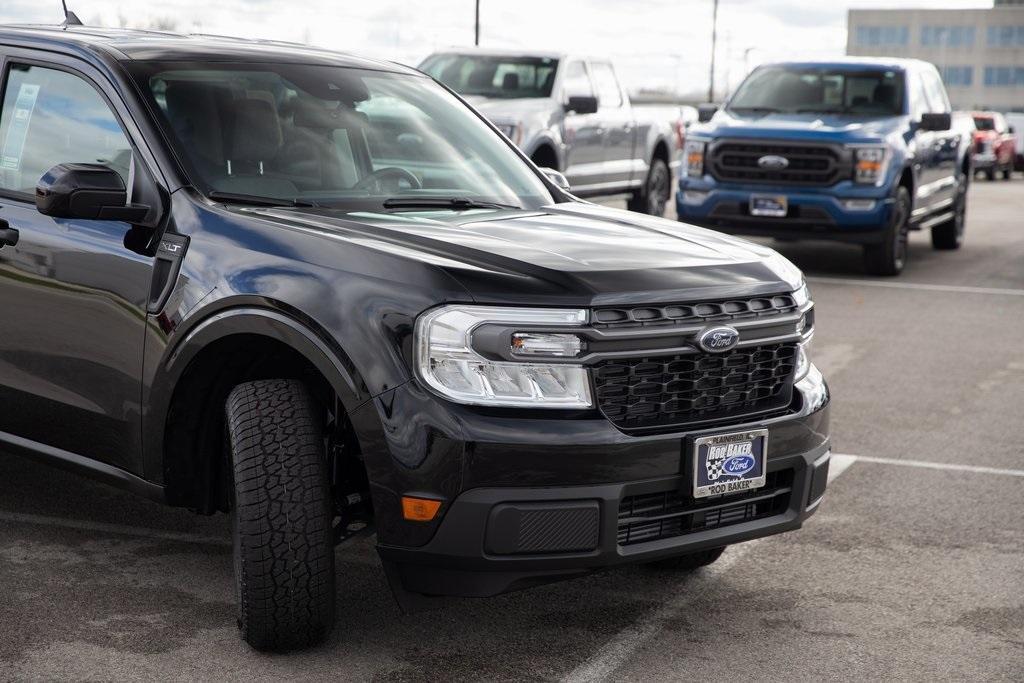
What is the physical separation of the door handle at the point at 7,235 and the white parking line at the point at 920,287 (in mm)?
9165

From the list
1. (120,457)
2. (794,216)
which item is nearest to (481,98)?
(794,216)

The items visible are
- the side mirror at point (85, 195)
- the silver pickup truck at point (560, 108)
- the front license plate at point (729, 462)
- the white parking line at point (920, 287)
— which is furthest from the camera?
the silver pickup truck at point (560, 108)

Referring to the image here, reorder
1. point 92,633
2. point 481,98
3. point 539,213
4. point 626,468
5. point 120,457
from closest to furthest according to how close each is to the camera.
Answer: point 626,468, point 92,633, point 120,457, point 539,213, point 481,98

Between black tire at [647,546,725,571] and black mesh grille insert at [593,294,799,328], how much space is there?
1.04 m

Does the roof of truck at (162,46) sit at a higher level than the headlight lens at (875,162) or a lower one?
higher

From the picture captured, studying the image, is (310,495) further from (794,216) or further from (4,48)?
(794,216)

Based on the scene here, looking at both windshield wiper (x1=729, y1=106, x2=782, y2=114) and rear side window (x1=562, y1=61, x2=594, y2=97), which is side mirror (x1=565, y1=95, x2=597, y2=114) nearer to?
rear side window (x1=562, y1=61, x2=594, y2=97)

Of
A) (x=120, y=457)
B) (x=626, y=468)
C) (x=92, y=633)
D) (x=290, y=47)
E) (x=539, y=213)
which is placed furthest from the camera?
(x=290, y=47)

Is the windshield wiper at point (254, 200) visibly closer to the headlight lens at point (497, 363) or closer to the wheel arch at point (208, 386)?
the wheel arch at point (208, 386)

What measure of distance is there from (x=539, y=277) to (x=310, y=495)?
83cm

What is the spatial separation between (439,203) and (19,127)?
1.47 m

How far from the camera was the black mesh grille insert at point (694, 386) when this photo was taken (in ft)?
12.4

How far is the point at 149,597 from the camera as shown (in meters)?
4.49

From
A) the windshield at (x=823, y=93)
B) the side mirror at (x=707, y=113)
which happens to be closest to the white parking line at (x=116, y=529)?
the windshield at (x=823, y=93)
